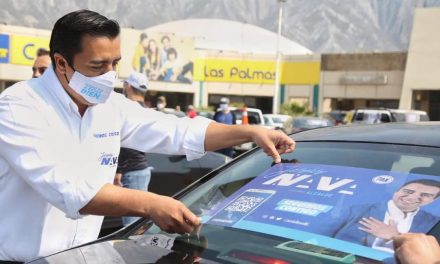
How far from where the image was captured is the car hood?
76.0 inches

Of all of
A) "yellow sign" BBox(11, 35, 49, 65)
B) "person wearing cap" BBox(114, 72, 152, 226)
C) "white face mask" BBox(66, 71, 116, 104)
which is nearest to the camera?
"white face mask" BBox(66, 71, 116, 104)

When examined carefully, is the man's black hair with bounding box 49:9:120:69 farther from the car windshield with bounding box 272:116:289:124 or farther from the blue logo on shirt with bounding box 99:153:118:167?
the car windshield with bounding box 272:116:289:124

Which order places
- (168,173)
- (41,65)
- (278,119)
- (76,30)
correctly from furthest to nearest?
(278,119) → (168,173) → (41,65) → (76,30)

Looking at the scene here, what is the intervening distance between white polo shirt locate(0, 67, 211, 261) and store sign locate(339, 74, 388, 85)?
116 ft

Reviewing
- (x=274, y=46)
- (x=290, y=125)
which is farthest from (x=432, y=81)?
(x=274, y=46)

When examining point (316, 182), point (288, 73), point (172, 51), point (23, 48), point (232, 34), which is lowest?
point (288, 73)

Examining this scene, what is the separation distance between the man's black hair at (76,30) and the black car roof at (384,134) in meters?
1.12

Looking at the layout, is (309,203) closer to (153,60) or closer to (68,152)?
(68,152)

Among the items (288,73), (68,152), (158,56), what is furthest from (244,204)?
(288,73)

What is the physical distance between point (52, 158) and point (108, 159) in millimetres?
364

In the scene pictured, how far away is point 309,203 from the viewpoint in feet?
6.75

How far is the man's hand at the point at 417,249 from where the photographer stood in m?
1.61

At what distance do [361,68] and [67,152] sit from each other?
120 feet

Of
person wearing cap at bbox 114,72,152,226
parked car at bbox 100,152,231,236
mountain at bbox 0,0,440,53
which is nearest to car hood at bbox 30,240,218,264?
person wearing cap at bbox 114,72,152,226
